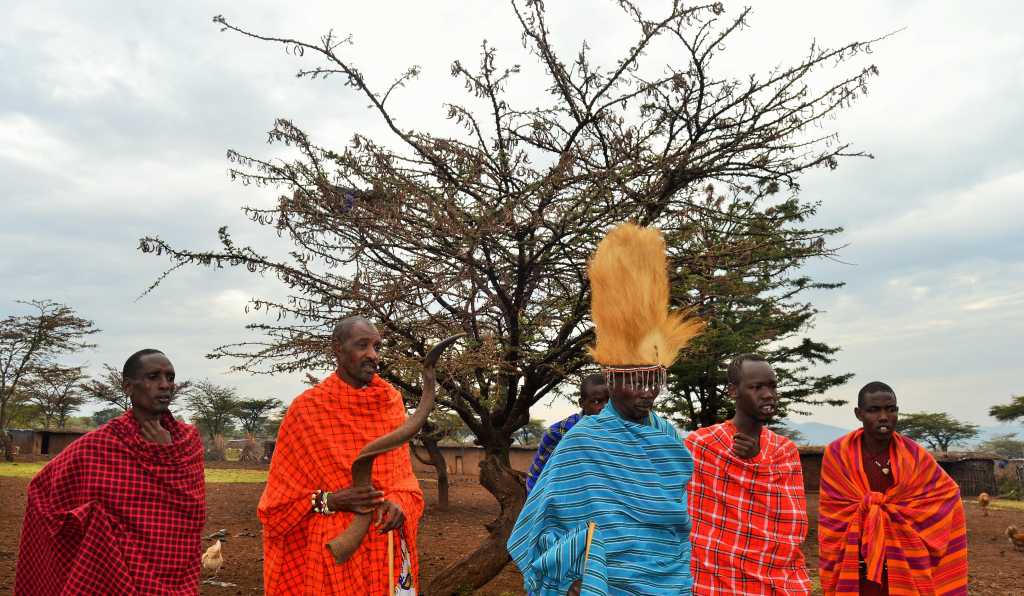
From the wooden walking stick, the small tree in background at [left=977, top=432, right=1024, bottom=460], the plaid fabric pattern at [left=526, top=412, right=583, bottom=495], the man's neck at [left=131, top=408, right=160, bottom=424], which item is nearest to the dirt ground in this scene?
the plaid fabric pattern at [left=526, top=412, right=583, bottom=495]

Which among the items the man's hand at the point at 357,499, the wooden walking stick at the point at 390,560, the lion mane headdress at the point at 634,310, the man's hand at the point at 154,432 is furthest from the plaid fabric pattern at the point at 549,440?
the man's hand at the point at 154,432

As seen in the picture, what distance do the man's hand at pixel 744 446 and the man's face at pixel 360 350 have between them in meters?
2.45

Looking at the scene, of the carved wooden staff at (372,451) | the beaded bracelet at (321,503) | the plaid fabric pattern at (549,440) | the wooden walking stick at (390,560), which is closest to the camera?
the carved wooden staff at (372,451)

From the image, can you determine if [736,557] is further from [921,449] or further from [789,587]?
[921,449]

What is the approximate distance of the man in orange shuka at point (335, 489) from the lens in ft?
17.2

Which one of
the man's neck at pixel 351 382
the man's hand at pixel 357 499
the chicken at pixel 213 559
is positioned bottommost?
the chicken at pixel 213 559

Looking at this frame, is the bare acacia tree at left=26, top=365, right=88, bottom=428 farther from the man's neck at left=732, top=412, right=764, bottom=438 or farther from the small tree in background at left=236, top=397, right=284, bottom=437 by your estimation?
the man's neck at left=732, top=412, right=764, bottom=438

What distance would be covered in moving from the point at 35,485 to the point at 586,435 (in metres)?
3.35

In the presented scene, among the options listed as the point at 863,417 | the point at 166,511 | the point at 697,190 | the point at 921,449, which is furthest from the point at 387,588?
the point at 697,190

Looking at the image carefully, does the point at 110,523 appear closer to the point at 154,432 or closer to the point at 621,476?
the point at 154,432

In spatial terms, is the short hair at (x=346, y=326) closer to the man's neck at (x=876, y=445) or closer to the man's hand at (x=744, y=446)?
the man's hand at (x=744, y=446)

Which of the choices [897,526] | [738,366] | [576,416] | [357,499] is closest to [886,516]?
[897,526]

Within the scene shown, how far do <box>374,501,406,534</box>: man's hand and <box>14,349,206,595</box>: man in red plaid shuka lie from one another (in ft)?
3.48

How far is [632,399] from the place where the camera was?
421cm
